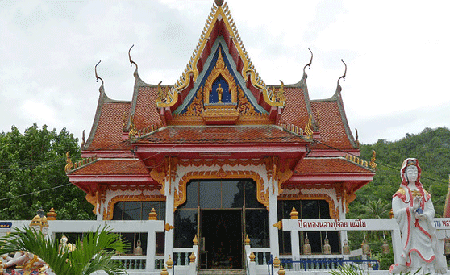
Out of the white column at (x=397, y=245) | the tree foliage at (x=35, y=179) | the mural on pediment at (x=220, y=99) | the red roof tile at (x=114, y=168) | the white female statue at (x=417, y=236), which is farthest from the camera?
the tree foliage at (x=35, y=179)

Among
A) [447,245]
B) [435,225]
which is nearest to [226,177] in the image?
[435,225]

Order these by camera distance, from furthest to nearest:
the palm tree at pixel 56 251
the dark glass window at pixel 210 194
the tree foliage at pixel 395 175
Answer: the tree foliage at pixel 395 175, the dark glass window at pixel 210 194, the palm tree at pixel 56 251

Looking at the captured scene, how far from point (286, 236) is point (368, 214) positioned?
24570mm

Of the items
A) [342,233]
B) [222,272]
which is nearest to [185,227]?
[222,272]

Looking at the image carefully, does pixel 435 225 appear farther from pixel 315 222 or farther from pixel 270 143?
pixel 270 143

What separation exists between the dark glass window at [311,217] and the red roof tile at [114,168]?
14.9 ft

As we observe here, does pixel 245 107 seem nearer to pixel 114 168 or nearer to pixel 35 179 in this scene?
pixel 114 168

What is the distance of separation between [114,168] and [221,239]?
13.7ft

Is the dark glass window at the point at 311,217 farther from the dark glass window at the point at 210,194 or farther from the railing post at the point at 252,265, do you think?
the railing post at the point at 252,265

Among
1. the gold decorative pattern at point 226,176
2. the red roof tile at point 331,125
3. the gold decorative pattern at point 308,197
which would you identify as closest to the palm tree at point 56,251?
the gold decorative pattern at point 226,176

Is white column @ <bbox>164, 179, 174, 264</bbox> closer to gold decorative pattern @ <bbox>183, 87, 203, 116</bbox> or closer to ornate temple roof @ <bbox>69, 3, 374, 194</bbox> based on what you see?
ornate temple roof @ <bbox>69, 3, 374, 194</bbox>

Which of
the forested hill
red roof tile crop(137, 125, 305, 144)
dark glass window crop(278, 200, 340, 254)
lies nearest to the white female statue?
red roof tile crop(137, 125, 305, 144)

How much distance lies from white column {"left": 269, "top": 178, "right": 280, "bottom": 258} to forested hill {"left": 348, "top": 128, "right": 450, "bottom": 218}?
1931cm

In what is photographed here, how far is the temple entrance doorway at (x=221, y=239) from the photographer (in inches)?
437
